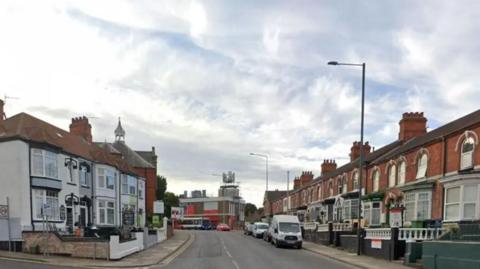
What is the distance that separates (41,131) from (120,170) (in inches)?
635

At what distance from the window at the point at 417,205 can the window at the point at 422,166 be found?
51.4 inches

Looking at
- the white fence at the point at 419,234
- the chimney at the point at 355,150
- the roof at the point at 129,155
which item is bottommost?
the white fence at the point at 419,234

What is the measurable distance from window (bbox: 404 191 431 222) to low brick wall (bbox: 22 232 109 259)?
60.3 ft

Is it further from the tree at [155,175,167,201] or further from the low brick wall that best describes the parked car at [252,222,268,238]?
the tree at [155,175,167,201]

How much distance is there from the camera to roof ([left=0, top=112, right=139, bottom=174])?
106 ft

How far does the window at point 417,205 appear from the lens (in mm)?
30891

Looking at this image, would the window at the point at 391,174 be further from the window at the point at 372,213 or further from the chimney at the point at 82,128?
the chimney at the point at 82,128

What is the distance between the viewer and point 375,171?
42812 mm

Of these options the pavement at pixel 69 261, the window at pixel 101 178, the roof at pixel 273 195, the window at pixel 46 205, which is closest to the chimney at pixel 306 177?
the roof at pixel 273 195

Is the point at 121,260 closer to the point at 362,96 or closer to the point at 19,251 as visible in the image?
the point at 19,251

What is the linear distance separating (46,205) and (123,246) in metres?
8.68

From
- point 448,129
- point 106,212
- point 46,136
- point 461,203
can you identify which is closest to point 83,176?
point 106,212

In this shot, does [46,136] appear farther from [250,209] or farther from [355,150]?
[250,209]

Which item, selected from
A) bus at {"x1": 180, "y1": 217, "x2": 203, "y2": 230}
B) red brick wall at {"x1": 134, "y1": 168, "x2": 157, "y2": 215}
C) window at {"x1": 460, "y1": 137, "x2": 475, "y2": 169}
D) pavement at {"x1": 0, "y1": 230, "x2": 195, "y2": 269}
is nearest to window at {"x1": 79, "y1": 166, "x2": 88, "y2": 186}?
pavement at {"x1": 0, "y1": 230, "x2": 195, "y2": 269}
